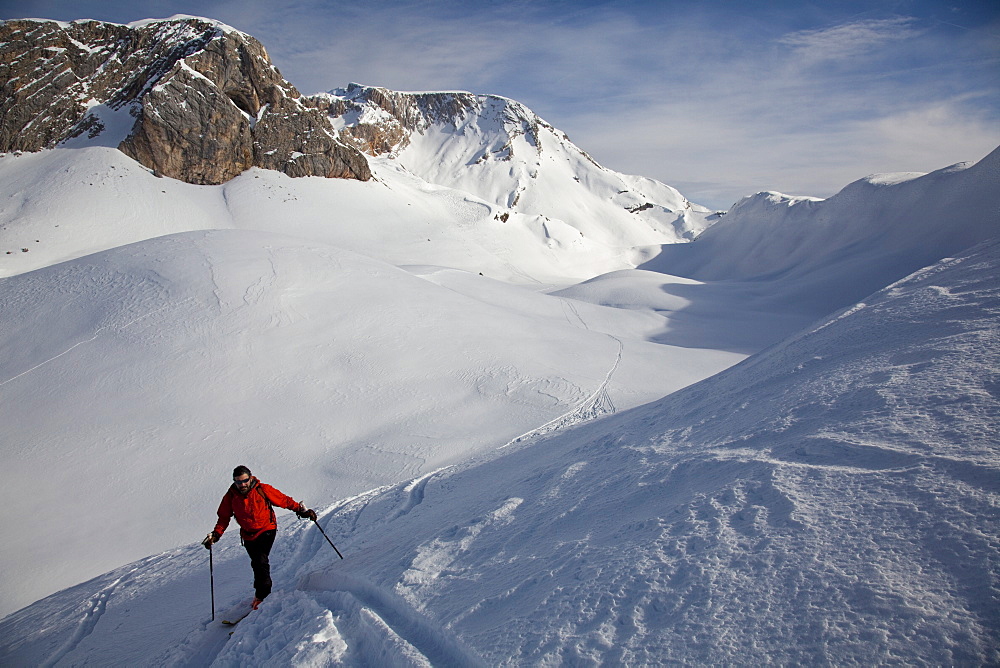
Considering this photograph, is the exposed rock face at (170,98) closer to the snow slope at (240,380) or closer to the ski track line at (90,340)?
the snow slope at (240,380)

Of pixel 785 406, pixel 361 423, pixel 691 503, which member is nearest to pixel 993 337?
pixel 785 406

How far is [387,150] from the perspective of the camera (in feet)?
285

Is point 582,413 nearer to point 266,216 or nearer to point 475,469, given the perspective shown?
point 475,469

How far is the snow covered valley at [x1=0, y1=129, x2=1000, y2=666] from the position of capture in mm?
2539

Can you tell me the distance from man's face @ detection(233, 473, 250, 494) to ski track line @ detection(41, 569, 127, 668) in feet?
6.43

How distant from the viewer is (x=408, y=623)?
10.1ft

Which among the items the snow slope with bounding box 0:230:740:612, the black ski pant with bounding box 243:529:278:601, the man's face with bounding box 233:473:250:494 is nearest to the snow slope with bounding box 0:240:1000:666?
the black ski pant with bounding box 243:529:278:601

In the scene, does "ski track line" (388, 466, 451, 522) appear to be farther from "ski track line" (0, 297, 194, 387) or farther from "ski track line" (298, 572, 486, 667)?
"ski track line" (0, 297, 194, 387)

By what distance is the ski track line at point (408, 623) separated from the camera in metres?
2.72

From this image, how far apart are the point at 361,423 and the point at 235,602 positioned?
4106 mm

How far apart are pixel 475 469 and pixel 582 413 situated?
8.80 feet

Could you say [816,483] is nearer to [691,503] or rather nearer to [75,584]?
[691,503]

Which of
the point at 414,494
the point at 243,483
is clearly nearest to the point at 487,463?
the point at 414,494

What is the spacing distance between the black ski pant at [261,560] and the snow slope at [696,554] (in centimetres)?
27
